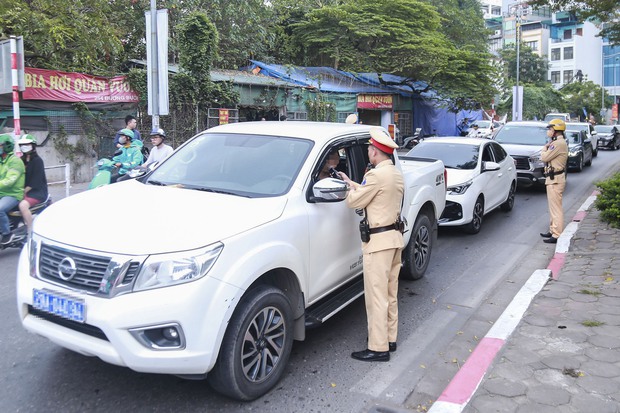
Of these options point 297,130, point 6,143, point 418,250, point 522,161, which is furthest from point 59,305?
point 522,161

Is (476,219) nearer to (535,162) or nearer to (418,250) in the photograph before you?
(418,250)

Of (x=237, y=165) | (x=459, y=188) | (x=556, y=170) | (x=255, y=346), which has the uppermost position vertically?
(x=237, y=165)

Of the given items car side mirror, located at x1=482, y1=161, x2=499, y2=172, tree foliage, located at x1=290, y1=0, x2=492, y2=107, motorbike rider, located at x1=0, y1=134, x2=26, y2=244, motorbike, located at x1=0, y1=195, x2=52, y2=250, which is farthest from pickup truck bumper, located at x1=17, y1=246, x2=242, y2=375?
tree foliage, located at x1=290, y1=0, x2=492, y2=107

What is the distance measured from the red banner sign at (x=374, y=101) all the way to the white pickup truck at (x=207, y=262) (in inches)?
866

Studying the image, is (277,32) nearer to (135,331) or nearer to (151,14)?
(151,14)

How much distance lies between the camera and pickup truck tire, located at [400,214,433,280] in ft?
19.7

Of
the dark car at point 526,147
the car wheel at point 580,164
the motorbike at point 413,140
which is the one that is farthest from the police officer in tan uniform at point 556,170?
the motorbike at point 413,140

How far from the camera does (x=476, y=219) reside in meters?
9.09

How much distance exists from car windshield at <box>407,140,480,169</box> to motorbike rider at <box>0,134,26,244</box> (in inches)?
238

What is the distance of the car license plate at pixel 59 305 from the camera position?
314cm

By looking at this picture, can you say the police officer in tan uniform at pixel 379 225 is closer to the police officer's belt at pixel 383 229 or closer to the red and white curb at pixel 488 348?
the police officer's belt at pixel 383 229

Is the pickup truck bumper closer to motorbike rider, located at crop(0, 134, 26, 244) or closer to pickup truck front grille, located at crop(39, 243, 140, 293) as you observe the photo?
pickup truck front grille, located at crop(39, 243, 140, 293)

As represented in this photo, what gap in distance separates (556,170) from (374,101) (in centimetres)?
1900

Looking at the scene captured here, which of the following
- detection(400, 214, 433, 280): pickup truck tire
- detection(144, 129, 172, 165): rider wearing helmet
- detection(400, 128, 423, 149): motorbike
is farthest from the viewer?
detection(400, 128, 423, 149): motorbike
